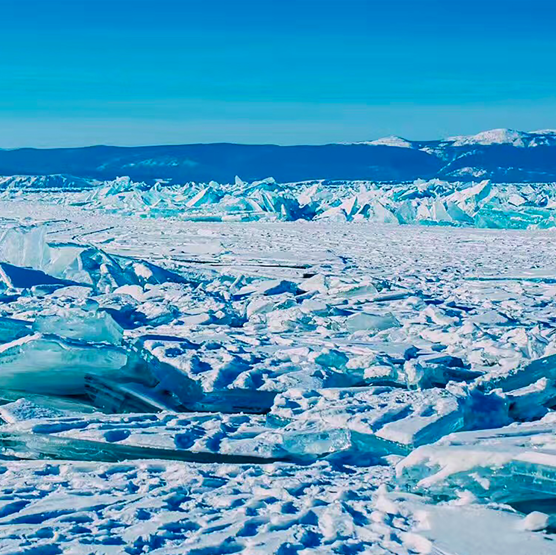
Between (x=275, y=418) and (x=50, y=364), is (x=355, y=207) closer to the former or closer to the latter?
(x=50, y=364)

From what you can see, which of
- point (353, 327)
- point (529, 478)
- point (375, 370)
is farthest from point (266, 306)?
point (529, 478)

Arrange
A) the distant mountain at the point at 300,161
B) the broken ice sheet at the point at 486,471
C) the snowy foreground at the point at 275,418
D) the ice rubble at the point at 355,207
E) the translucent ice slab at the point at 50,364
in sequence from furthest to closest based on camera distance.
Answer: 1. the distant mountain at the point at 300,161
2. the ice rubble at the point at 355,207
3. the translucent ice slab at the point at 50,364
4. the broken ice sheet at the point at 486,471
5. the snowy foreground at the point at 275,418

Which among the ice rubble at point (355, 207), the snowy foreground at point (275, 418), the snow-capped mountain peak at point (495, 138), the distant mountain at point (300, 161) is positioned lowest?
the snowy foreground at point (275, 418)

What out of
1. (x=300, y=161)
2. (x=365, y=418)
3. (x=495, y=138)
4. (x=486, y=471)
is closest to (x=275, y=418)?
(x=365, y=418)

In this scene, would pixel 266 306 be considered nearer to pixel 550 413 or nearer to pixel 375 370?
pixel 375 370

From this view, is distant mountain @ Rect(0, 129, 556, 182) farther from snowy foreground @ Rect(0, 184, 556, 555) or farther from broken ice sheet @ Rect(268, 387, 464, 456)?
broken ice sheet @ Rect(268, 387, 464, 456)

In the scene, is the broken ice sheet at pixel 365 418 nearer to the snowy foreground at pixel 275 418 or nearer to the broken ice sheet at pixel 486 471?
the snowy foreground at pixel 275 418

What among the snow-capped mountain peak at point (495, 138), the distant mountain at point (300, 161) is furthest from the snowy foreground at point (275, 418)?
the snow-capped mountain peak at point (495, 138)
